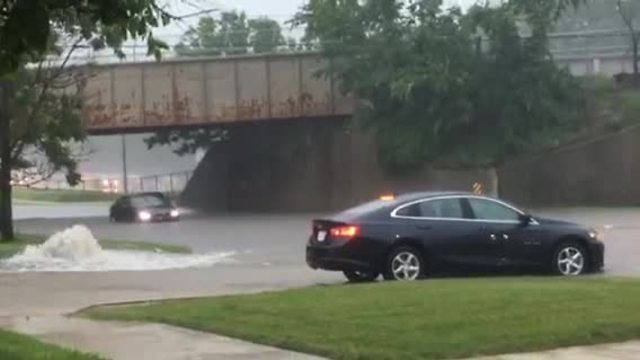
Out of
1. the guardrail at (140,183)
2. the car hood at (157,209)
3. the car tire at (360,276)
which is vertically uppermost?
the car tire at (360,276)

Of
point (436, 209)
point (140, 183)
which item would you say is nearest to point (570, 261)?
point (436, 209)

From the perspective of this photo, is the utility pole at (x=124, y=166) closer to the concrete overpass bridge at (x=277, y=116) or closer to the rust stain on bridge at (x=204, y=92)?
the concrete overpass bridge at (x=277, y=116)

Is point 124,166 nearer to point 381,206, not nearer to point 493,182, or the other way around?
point 493,182

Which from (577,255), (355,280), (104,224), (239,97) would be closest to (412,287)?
(355,280)

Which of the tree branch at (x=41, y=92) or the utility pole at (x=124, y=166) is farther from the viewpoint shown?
the utility pole at (x=124, y=166)

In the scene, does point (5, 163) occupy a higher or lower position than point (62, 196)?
higher

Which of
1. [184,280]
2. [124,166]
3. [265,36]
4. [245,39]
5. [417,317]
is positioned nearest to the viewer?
[417,317]

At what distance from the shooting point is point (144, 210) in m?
59.4

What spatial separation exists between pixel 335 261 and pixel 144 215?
3890cm

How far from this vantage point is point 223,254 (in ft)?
109

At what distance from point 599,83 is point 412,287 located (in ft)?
159

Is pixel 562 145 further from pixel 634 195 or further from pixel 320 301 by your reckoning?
pixel 320 301

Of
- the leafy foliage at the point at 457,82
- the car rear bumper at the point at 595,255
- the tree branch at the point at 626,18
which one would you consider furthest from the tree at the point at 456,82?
the car rear bumper at the point at 595,255

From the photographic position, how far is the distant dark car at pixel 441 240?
69.6 feet
